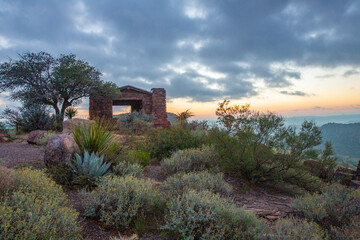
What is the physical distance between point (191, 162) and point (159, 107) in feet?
51.1

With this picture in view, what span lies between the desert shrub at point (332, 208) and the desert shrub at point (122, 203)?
2390mm

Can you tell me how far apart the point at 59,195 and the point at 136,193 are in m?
1.18

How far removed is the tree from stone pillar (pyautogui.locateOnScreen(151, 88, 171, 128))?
495 centimetres

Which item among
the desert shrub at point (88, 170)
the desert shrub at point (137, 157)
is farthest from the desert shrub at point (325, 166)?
the desert shrub at point (88, 170)

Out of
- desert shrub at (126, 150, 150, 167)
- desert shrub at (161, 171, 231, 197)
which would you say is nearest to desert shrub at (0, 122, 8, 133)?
desert shrub at (126, 150, 150, 167)

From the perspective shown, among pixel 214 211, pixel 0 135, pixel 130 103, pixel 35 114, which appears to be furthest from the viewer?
pixel 130 103

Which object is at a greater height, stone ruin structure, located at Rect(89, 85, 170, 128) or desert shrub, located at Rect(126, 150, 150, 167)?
stone ruin structure, located at Rect(89, 85, 170, 128)

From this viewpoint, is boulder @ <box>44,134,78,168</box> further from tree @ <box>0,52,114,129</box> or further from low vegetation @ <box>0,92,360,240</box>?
tree @ <box>0,52,114,129</box>

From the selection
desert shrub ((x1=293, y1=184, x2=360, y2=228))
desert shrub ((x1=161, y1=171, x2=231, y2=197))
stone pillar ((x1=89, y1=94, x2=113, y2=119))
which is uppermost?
stone pillar ((x1=89, y1=94, x2=113, y2=119))

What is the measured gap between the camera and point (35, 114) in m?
14.6

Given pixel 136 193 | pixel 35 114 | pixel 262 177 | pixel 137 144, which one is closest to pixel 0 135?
pixel 35 114

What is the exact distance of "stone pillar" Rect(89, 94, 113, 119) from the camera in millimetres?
20266

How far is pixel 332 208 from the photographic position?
148 inches

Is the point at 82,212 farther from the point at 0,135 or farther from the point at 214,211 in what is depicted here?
the point at 0,135
